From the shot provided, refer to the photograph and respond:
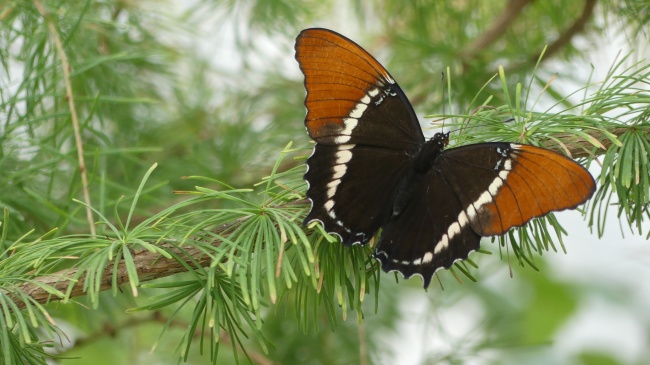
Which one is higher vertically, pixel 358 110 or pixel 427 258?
pixel 358 110

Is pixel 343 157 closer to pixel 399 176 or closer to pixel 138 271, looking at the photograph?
pixel 399 176

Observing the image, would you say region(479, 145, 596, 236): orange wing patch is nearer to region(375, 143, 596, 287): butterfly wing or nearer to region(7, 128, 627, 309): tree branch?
region(375, 143, 596, 287): butterfly wing

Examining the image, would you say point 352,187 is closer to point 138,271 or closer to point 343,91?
point 343,91

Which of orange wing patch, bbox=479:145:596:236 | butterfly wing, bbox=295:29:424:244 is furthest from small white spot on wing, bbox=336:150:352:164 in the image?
orange wing patch, bbox=479:145:596:236

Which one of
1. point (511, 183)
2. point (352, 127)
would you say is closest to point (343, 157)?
point (352, 127)

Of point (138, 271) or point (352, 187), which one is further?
point (352, 187)

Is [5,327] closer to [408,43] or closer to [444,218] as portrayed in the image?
[444,218]
